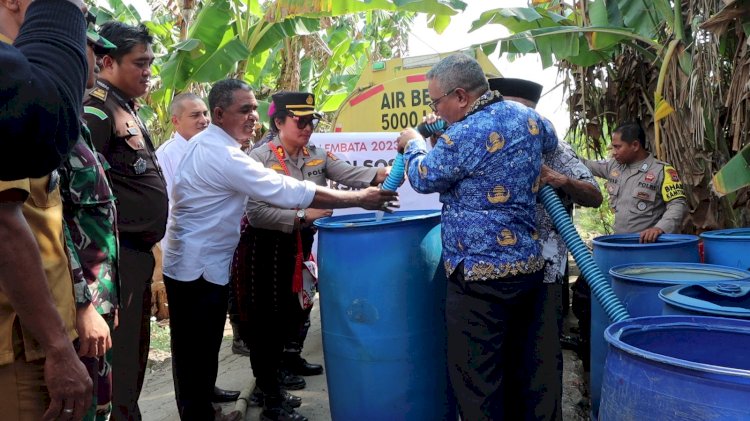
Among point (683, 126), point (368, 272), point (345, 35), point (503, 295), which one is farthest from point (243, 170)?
point (345, 35)

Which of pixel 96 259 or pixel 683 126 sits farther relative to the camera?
pixel 683 126

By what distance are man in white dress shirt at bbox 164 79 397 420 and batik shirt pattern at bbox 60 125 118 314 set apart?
860 mm

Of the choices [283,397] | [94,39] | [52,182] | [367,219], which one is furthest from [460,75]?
[283,397]

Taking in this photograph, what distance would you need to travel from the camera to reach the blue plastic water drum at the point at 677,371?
1227mm

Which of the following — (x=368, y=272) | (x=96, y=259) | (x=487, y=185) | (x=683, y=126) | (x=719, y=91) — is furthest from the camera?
(x=683, y=126)

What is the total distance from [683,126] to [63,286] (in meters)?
3.97

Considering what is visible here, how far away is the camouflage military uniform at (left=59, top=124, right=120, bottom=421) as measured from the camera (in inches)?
64.5

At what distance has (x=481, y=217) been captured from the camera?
7.43ft

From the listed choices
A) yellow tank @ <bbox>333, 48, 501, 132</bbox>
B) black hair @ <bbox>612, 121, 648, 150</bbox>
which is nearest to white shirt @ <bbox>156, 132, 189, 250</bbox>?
yellow tank @ <bbox>333, 48, 501, 132</bbox>

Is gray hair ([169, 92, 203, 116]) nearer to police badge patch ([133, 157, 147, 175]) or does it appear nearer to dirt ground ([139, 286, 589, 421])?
dirt ground ([139, 286, 589, 421])

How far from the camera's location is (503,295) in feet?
7.44

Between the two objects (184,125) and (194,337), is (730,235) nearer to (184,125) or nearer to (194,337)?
(194,337)

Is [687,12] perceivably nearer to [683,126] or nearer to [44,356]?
[683,126]

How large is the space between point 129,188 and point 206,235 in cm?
47
